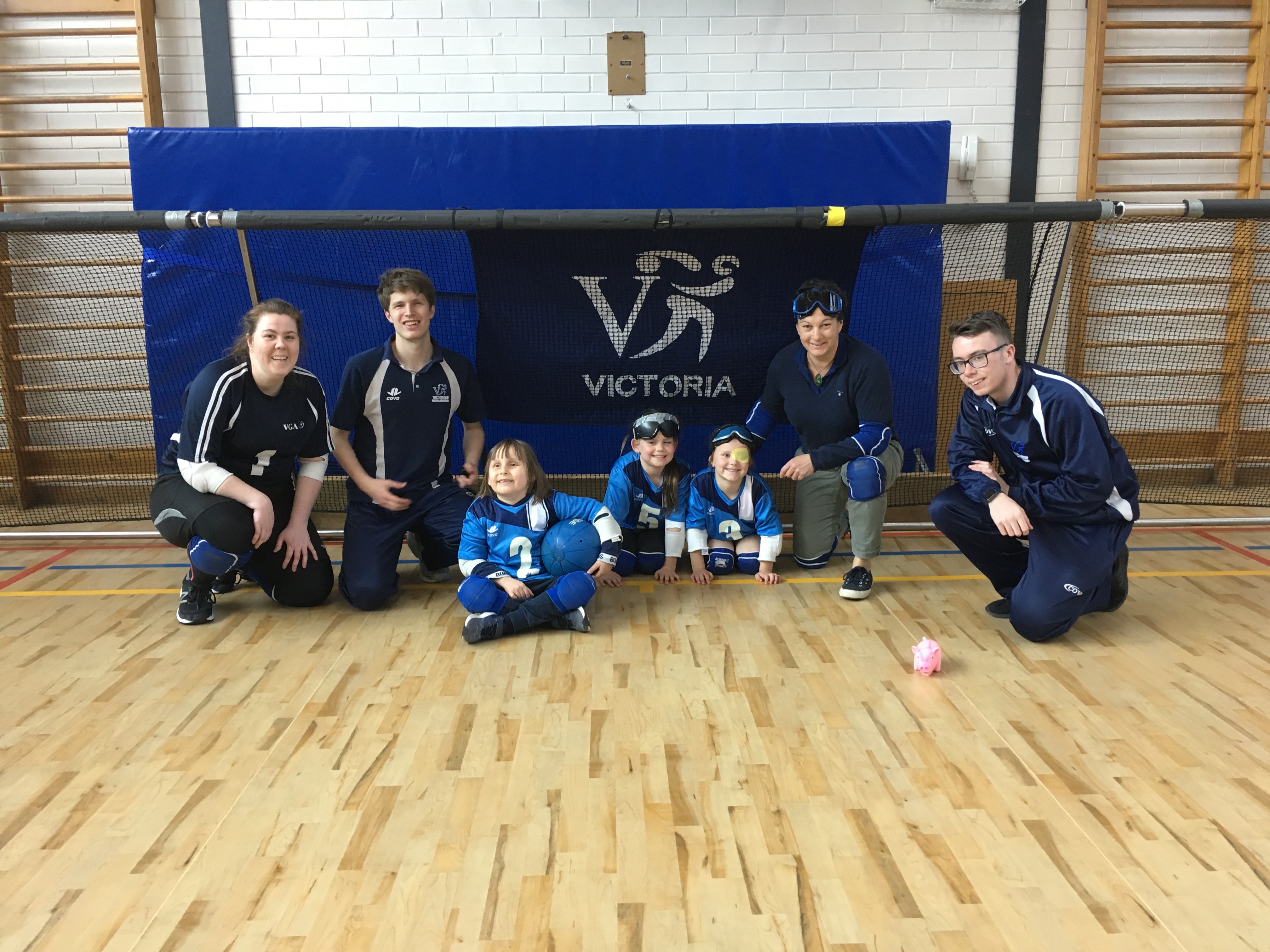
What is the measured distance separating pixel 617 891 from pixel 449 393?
242cm

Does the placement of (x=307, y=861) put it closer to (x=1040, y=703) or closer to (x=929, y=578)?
(x=1040, y=703)

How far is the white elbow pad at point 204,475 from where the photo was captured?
3.42 m

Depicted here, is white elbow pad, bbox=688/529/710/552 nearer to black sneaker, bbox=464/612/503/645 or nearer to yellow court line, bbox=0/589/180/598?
black sneaker, bbox=464/612/503/645

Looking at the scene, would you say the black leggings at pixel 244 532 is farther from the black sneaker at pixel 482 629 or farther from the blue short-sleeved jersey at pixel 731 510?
the blue short-sleeved jersey at pixel 731 510

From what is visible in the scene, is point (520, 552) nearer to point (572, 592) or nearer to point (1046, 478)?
point (572, 592)

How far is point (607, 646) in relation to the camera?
3297 mm

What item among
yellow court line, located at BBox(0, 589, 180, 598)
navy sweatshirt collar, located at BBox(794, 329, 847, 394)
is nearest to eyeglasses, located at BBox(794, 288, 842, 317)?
navy sweatshirt collar, located at BBox(794, 329, 847, 394)

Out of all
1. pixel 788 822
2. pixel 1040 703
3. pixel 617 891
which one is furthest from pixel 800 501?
pixel 617 891

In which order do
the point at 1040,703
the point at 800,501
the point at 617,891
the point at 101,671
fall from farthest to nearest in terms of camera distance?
the point at 800,501, the point at 101,671, the point at 1040,703, the point at 617,891

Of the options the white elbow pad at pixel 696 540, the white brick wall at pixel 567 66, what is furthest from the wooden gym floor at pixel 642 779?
the white brick wall at pixel 567 66

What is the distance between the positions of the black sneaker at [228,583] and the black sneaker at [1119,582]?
346 cm

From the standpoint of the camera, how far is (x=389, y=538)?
3.78 m

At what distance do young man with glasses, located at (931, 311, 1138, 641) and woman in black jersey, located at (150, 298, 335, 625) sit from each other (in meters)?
2.43

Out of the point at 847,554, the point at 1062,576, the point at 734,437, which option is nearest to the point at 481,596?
the point at 734,437
